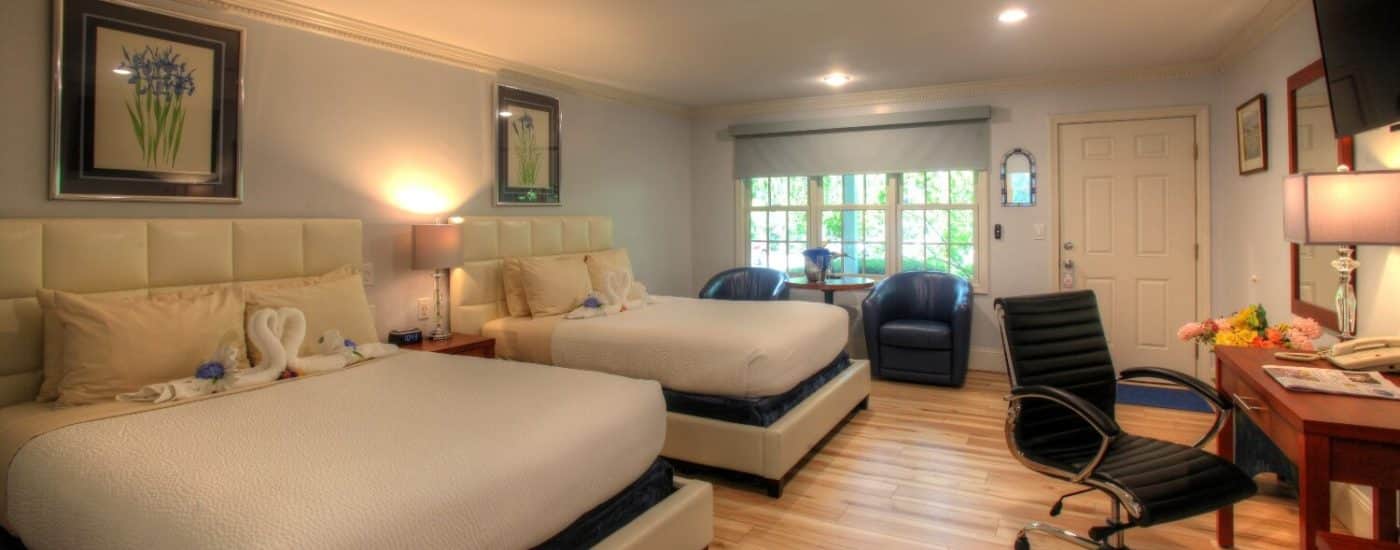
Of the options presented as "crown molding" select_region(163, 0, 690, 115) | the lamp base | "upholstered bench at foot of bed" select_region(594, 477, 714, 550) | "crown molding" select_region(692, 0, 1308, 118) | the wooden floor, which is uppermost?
"crown molding" select_region(692, 0, 1308, 118)

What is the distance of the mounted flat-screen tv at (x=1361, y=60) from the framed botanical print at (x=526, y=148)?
13.0 feet

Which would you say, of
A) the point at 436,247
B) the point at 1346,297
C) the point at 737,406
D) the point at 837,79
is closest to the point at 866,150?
the point at 837,79

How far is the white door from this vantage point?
495 centimetres

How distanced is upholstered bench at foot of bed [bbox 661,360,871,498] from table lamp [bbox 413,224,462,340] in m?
1.53

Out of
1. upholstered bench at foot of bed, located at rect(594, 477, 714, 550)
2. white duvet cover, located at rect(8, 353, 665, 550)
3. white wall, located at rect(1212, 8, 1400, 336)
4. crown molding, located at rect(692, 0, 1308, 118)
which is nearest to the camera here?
white duvet cover, located at rect(8, 353, 665, 550)

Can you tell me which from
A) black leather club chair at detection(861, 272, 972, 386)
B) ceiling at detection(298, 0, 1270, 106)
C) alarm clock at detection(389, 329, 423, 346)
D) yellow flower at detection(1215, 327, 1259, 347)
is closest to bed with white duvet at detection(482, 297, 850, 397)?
alarm clock at detection(389, 329, 423, 346)

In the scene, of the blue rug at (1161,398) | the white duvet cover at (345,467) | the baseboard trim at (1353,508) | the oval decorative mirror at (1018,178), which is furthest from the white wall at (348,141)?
the baseboard trim at (1353,508)

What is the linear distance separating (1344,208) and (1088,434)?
A: 1.05 meters

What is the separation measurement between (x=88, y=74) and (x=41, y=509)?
1.80 m

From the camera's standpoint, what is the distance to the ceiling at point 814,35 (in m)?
3.49

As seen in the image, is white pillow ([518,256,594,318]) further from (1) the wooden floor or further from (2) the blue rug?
(2) the blue rug

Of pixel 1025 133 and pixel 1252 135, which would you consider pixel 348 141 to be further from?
pixel 1252 135

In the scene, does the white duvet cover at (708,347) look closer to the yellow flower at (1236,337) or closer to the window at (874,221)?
the yellow flower at (1236,337)

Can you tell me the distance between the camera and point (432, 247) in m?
3.84
